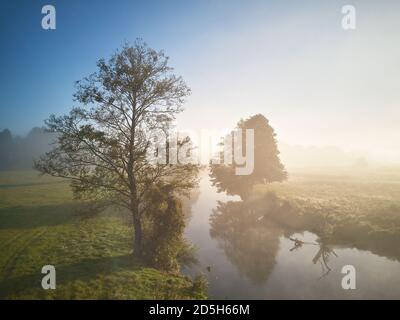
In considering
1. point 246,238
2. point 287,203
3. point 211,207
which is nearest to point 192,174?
point 246,238

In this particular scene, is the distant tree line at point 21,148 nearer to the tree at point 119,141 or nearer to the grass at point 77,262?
the grass at point 77,262

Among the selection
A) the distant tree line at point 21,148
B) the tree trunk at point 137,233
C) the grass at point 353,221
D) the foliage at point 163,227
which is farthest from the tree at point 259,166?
the distant tree line at point 21,148

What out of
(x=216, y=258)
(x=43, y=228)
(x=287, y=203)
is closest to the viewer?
(x=216, y=258)

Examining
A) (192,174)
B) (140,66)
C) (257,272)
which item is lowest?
(257,272)

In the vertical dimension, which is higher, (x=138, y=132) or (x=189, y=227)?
(x=138, y=132)

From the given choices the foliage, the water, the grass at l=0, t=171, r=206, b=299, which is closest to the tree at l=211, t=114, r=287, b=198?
the water

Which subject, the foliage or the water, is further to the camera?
the foliage

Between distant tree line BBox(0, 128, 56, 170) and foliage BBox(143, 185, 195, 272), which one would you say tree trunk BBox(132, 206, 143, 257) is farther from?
distant tree line BBox(0, 128, 56, 170)
